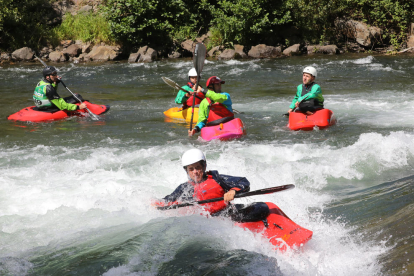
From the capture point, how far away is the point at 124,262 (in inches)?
140

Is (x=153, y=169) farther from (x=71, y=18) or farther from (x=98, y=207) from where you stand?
(x=71, y=18)

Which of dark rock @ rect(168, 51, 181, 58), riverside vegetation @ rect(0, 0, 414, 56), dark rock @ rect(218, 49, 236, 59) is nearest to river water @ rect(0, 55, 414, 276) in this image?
dark rock @ rect(218, 49, 236, 59)

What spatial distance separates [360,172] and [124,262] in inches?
127

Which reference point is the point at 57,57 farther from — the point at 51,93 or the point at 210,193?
the point at 210,193

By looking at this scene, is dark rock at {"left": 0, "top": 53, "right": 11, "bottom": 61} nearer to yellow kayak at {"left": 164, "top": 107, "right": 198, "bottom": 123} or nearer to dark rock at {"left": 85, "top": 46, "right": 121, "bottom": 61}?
dark rock at {"left": 85, "top": 46, "right": 121, "bottom": 61}

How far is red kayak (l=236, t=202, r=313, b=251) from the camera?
338 cm

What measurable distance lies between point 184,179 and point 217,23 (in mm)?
14510

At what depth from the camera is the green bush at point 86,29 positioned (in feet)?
66.8

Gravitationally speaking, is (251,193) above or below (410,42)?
below

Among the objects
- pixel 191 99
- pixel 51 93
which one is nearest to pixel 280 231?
pixel 191 99

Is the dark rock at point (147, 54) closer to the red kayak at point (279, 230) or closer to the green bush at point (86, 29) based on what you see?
the green bush at point (86, 29)

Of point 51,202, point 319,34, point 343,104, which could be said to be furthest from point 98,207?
point 319,34

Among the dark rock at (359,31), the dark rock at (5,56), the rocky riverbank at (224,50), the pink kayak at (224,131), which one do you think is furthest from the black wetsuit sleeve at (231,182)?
the dark rock at (5,56)

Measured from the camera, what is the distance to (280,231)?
3.48 m
